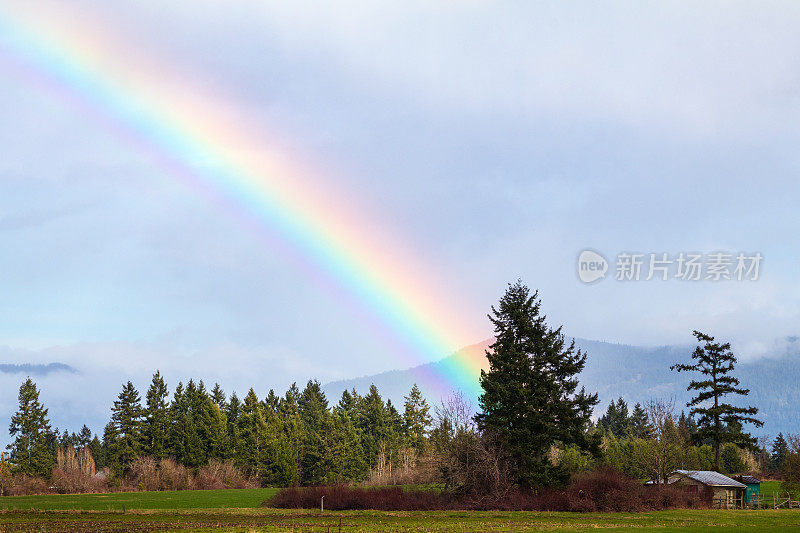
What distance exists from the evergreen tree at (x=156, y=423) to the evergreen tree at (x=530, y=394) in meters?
68.7

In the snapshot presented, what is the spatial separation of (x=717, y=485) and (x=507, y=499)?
3067 centimetres

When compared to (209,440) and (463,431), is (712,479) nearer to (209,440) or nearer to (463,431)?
(463,431)

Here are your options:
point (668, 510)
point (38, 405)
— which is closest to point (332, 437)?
point (38, 405)

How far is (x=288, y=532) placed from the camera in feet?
105

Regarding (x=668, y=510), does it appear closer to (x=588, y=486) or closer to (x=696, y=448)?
(x=588, y=486)

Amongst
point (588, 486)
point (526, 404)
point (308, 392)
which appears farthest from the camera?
point (308, 392)

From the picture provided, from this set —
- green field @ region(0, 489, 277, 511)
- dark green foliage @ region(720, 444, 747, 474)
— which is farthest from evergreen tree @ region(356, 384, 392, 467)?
dark green foliage @ region(720, 444, 747, 474)

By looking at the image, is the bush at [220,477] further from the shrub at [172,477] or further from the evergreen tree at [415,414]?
the evergreen tree at [415,414]

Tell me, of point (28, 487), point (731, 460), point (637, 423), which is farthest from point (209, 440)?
point (637, 423)

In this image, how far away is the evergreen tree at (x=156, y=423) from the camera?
369 ft

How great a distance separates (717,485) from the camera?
7406 centimetres

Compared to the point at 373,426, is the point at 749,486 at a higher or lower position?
lower

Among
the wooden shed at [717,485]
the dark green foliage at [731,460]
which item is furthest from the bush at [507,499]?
the dark green foliage at [731,460]

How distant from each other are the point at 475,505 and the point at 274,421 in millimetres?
67716
